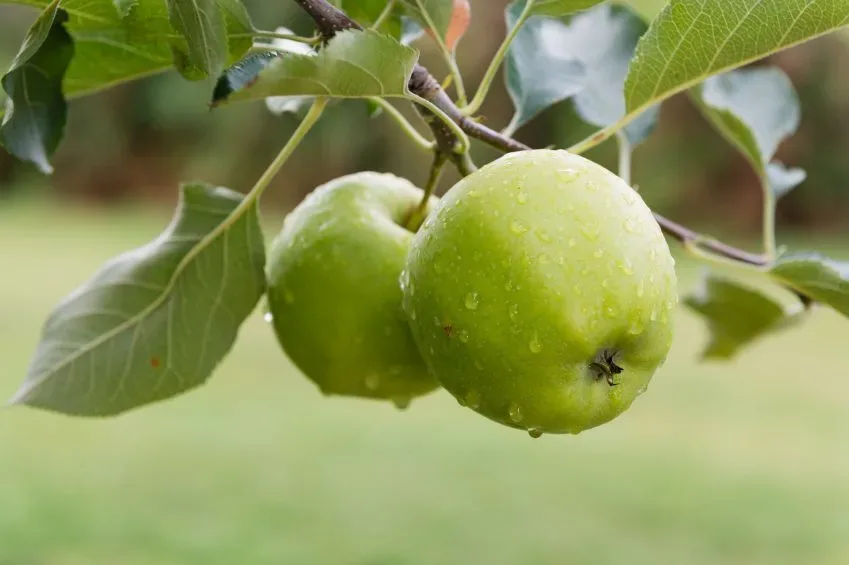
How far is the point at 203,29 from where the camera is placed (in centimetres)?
50

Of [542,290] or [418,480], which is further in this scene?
[418,480]

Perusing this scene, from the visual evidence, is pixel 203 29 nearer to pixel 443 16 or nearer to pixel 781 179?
pixel 443 16

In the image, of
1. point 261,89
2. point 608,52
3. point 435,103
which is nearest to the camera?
point 261,89

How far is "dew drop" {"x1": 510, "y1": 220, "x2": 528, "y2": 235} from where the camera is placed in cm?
52

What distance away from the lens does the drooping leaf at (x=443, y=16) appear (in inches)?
→ 26.1

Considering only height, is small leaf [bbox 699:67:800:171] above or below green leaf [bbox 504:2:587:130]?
below

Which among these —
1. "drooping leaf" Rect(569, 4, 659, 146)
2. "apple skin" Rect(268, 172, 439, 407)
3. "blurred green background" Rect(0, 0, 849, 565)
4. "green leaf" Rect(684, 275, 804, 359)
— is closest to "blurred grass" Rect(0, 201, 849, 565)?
"blurred green background" Rect(0, 0, 849, 565)

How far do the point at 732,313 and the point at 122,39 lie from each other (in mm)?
663

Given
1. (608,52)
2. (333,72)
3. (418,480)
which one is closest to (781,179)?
(608,52)

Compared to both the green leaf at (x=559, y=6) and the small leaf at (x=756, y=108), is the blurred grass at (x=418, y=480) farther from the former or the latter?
the green leaf at (x=559, y=6)

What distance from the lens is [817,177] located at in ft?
26.3

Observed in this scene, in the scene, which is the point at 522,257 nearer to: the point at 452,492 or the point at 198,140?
the point at 452,492

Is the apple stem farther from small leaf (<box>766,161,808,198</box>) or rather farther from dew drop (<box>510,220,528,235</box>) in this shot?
small leaf (<box>766,161,808,198</box>)

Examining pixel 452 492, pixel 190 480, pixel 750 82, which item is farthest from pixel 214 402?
pixel 750 82
